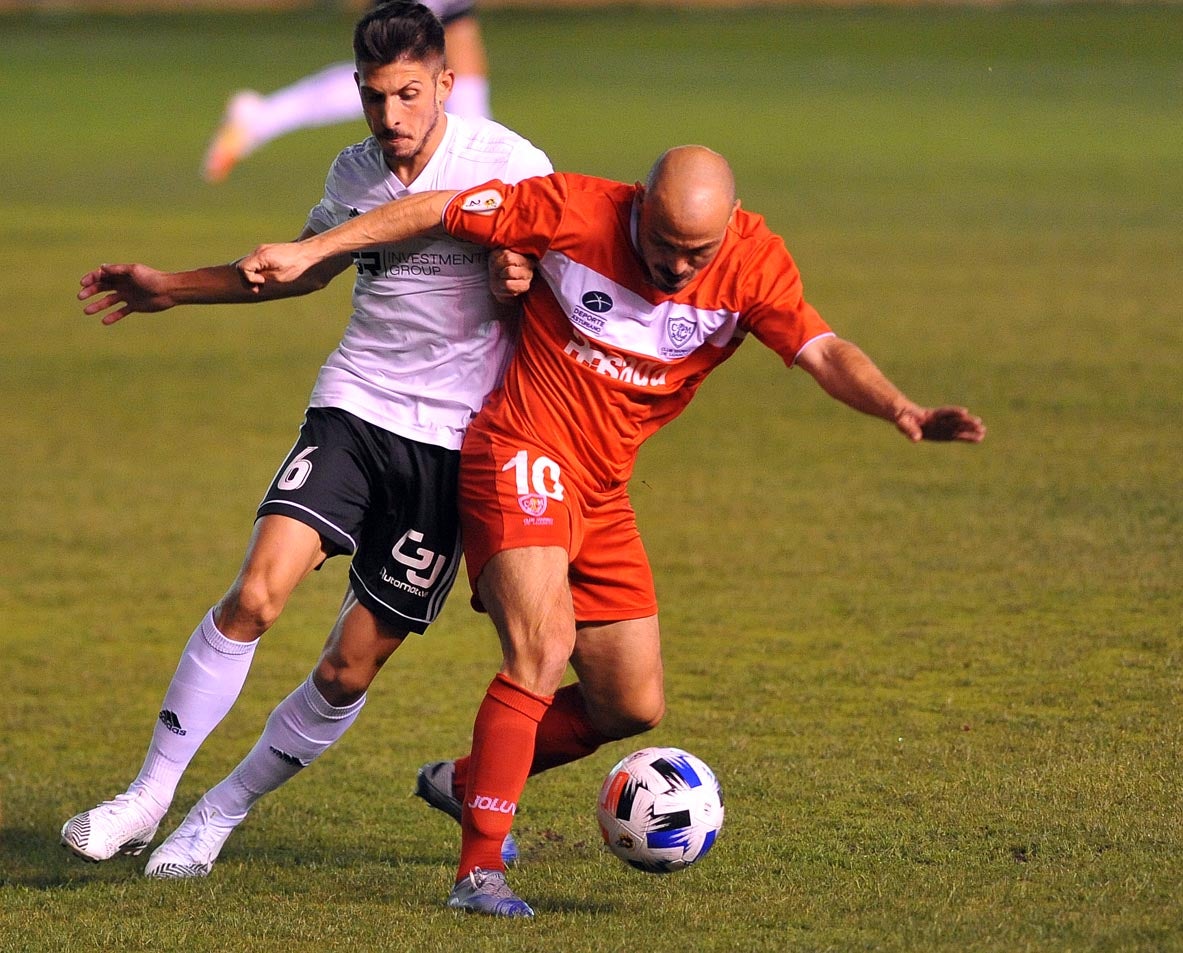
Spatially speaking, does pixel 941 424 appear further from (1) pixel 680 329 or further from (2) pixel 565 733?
(2) pixel 565 733

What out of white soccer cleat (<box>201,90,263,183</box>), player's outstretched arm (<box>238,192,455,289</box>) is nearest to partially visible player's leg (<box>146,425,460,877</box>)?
player's outstretched arm (<box>238,192,455,289</box>)

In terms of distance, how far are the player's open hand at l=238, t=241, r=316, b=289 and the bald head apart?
98 cm

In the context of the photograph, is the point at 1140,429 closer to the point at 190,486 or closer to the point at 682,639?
the point at 682,639

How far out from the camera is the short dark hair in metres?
5.35

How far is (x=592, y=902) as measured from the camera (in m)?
5.08

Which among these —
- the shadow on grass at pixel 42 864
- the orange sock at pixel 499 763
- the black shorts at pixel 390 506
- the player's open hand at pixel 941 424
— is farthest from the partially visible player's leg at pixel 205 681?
the player's open hand at pixel 941 424

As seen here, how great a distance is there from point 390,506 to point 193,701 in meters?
0.81

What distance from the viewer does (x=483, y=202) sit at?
Result: 5.36m

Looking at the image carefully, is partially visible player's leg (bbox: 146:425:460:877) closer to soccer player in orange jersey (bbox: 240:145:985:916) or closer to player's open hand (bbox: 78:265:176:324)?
soccer player in orange jersey (bbox: 240:145:985:916)

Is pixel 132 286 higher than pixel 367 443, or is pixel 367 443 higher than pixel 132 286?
pixel 132 286

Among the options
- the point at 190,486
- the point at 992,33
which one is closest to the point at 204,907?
Result: the point at 190,486

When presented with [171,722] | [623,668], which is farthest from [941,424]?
[171,722]

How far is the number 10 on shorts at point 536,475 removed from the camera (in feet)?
17.2

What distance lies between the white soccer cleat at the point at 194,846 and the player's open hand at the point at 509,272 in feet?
6.02
